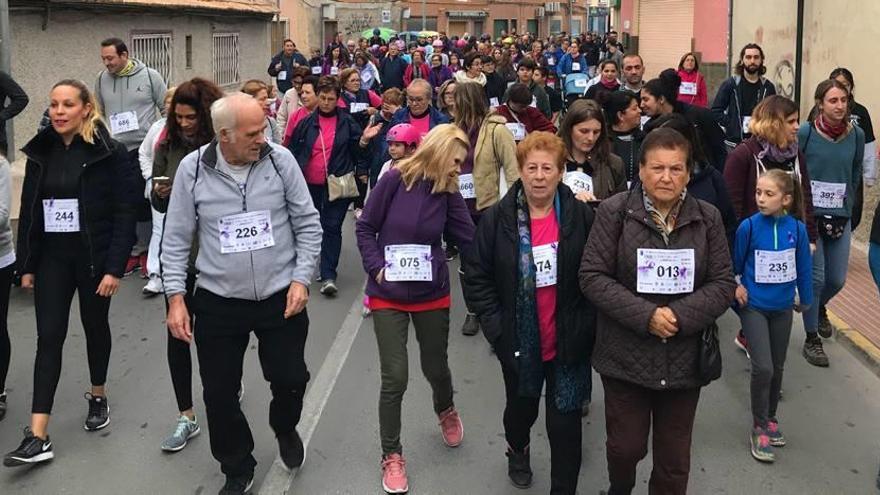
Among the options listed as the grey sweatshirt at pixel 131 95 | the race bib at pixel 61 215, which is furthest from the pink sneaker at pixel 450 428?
the grey sweatshirt at pixel 131 95

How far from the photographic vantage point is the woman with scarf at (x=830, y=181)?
6.05 meters

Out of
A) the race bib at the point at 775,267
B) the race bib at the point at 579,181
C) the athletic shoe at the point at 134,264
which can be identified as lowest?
the athletic shoe at the point at 134,264

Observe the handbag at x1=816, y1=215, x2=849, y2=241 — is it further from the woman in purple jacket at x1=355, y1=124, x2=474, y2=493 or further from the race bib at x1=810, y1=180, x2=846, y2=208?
the woman in purple jacket at x1=355, y1=124, x2=474, y2=493

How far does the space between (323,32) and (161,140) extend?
3783 cm

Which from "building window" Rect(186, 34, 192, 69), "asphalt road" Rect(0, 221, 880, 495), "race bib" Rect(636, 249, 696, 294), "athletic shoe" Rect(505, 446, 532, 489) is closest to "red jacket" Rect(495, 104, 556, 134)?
"asphalt road" Rect(0, 221, 880, 495)

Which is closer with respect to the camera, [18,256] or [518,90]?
[18,256]

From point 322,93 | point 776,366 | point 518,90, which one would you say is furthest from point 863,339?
point 322,93

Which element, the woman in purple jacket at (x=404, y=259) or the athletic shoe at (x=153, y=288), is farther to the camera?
the athletic shoe at (x=153, y=288)

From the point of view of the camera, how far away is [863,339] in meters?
6.58

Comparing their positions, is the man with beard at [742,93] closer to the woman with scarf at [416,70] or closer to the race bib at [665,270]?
the race bib at [665,270]

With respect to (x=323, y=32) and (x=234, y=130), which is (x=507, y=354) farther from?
(x=323, y=32)

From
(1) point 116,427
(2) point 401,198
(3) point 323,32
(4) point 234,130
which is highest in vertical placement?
(3) point 323,32

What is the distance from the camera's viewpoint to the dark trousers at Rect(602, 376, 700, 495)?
3662 millimetres

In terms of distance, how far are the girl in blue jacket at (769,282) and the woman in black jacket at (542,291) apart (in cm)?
131
